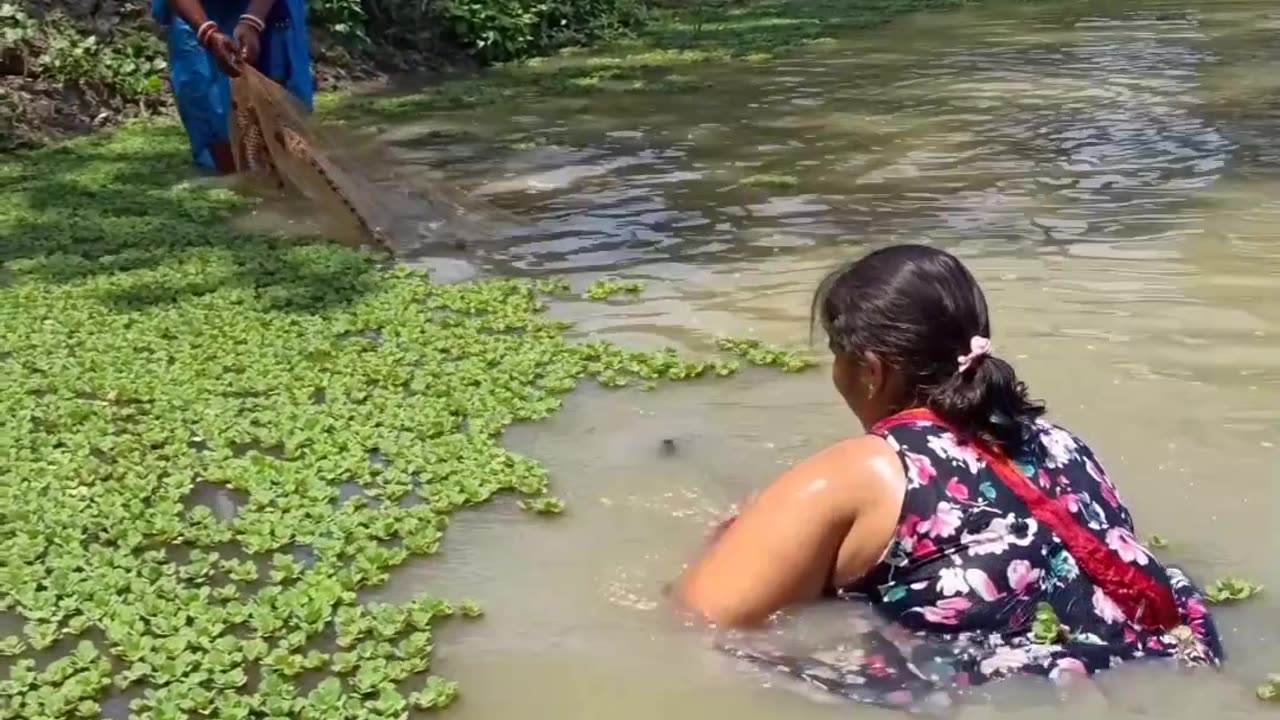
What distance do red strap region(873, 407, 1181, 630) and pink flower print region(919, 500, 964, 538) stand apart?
12cm

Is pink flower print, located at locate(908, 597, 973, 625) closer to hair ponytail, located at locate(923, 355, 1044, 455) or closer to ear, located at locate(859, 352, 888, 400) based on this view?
hair ponytail, located at locate(923, 355, 1044, 455)

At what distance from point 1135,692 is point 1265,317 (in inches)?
118

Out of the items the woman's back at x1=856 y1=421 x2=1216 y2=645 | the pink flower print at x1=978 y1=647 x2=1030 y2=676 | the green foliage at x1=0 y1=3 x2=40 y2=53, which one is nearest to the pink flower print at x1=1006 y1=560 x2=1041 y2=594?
the woman's back at x1=856 y1=421 x2=1216 y2=645

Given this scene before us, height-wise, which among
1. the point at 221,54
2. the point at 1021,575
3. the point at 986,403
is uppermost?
the point at 221,54

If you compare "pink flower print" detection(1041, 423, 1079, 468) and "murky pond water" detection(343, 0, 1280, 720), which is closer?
"pink flower print" detection(1041, 423, 1079, 468)

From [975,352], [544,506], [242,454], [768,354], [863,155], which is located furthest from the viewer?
[863,155]

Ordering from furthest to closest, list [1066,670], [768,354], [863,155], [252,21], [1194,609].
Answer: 1. [863,155]
2. [252,21]
3. [768,354]
4. [1194,609]
5. [1066,670]

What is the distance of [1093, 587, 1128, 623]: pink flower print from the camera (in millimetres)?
2834

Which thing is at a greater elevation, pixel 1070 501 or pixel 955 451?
pixel 955 451

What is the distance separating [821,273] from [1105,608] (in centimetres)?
339

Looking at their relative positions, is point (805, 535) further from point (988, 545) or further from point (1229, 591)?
point (1229, 591)

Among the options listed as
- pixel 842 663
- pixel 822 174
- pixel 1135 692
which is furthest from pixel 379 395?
pixel 822 174

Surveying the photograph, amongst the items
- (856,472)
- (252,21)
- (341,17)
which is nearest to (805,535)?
(856,472)

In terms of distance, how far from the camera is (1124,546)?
9.24 feet
